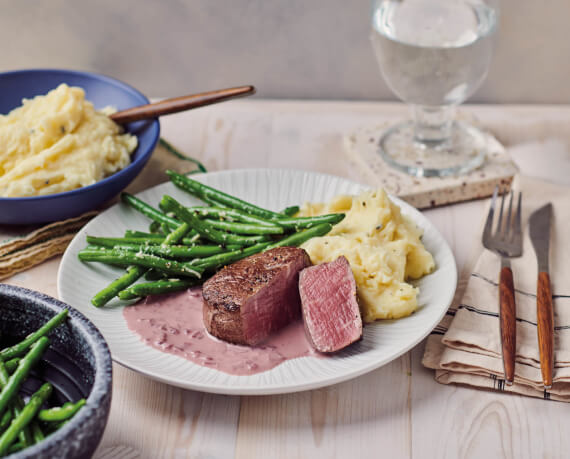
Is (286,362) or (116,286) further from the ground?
(116,286)

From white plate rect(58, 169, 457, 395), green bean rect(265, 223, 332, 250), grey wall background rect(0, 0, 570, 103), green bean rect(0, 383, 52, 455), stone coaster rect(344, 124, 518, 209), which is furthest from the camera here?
grey wall background rect(0, 0, 570, 103)

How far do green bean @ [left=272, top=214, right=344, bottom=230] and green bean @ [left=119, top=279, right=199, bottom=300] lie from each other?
0.46 m

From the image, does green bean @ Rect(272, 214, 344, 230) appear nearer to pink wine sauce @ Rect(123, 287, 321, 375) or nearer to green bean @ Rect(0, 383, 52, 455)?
pink wine sauce @ Rect(123, 287, 321, 375)

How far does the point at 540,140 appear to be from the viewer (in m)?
3.91

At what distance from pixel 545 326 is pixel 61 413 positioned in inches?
63.6

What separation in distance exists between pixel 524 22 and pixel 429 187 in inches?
55.8

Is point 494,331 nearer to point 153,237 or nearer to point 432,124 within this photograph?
point 153,237

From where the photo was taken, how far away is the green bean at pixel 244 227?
2.73m

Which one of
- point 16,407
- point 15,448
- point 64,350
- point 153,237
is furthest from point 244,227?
point 15,448

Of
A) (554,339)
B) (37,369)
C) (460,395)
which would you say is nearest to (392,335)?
(460,395)

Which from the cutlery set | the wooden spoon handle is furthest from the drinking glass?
the wooden spoon handle

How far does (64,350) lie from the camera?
1.94m

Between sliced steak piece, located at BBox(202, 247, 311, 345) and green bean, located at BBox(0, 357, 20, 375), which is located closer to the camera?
green bean, located at BBox(0, 357, 20, 375)

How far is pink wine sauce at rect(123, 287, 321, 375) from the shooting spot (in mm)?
2234
